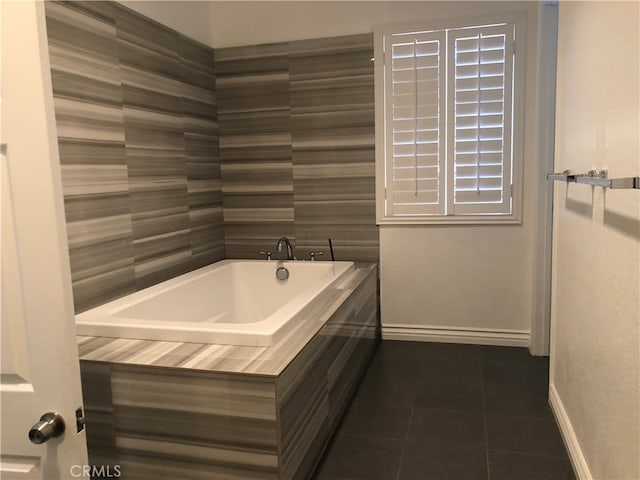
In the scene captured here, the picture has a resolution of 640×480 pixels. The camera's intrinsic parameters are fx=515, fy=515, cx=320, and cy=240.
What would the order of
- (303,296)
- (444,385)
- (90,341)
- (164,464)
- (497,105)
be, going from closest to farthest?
(164,464), (90,341), (303,296), (444,385), (497,105)

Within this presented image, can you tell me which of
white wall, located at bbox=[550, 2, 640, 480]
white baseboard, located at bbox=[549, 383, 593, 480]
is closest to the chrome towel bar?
white wall, located at bbox=[550, 2, 640, 480]

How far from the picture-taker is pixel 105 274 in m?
2.60

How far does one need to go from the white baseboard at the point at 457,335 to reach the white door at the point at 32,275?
9.08ft

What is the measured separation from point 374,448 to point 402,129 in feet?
6.76

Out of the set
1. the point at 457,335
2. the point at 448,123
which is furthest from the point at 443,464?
the point at 448,123

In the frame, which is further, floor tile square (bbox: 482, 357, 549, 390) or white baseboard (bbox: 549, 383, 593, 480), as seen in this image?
floor tile square (bbox: 482, 357, 549, 390)

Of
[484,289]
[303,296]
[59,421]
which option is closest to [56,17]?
[303,296]

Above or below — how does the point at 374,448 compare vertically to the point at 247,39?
below

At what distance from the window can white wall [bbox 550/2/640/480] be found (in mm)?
912

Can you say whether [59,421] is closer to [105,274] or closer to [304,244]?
[105,274]

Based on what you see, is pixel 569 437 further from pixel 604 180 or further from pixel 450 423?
pixel 604 180

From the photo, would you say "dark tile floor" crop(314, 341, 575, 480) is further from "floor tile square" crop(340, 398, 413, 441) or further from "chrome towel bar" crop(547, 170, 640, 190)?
"chrome towel bar" crop(547, 170, 640, 190)

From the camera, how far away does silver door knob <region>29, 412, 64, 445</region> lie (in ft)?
3.52

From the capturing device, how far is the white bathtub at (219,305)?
6.62 feet
